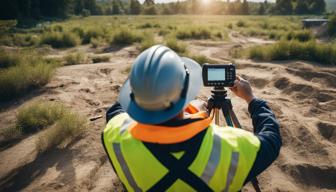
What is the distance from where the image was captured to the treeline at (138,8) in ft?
105

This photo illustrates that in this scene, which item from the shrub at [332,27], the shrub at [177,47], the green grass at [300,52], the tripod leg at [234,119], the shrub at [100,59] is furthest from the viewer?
the shrub at [332,27]

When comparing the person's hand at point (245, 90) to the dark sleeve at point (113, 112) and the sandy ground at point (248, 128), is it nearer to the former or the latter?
the dark sleeve at point (113, 112)

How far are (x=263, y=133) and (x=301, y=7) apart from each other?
65579 millimetres

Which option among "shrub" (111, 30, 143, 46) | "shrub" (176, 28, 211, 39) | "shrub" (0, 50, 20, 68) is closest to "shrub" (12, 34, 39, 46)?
"shrub" (111, 30, 143, 46)

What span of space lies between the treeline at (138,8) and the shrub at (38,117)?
2740 centimetres

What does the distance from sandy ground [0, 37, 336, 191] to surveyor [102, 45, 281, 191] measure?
1981mm

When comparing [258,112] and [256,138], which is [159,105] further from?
[258,112]

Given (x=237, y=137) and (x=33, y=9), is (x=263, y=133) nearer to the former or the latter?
(x=237, y=137)

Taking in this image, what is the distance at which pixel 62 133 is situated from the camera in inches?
180

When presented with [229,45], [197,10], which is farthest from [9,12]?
[197,10]

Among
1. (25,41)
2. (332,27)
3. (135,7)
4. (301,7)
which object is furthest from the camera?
(135,7)

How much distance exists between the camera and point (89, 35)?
15.3m

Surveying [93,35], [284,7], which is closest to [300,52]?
[93,35]

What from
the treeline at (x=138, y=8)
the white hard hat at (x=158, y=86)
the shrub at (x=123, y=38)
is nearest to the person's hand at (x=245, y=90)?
the white hard hat at (x=158, y=86)
